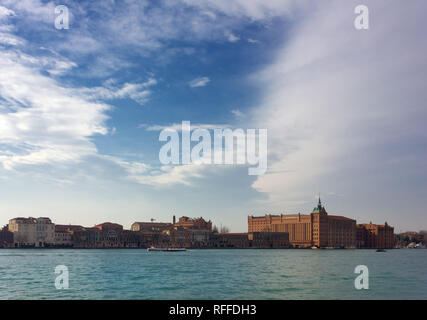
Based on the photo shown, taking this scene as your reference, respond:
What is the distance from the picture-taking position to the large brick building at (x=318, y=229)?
16788 centimetres

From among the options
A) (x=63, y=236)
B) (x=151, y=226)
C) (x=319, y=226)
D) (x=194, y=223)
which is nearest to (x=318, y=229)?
(x=319, y=226)

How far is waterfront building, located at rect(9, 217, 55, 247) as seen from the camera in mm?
136125

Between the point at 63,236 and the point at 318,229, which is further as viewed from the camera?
the point at 318,229

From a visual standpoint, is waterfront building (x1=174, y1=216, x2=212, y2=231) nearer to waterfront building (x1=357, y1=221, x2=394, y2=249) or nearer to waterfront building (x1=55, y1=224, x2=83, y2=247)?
waterfront building (x1=55, y1=224, x2=83, y2=247)

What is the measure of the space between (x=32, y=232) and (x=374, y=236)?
13006 cm

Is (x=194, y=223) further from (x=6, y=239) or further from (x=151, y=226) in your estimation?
(x=6, y=239)

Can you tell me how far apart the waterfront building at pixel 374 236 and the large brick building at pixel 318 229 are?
9.59m

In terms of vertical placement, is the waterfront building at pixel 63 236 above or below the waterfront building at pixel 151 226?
below

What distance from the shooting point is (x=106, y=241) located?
151875mm

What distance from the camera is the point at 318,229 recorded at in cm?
16700

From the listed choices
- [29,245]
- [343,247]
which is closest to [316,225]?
[343,247]

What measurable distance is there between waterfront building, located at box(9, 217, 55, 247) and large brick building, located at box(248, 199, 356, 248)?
3350 inches

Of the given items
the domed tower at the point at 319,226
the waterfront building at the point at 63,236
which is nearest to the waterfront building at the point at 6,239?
the waterfront building at the point at 63,236

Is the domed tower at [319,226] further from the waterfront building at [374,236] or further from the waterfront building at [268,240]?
the waterfront building at [374,236]
